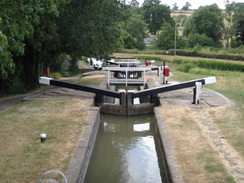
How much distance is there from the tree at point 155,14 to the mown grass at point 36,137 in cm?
6186

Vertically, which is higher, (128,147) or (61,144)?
(61,144)

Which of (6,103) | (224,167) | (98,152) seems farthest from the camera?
(6,103)

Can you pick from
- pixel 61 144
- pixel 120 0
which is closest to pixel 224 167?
pixel 61 144

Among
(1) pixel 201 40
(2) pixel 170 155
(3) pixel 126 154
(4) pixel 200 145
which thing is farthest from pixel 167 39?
(2) pixel 170 155

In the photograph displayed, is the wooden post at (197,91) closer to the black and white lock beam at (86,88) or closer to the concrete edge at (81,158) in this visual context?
the black and white lock beam at (86,88)

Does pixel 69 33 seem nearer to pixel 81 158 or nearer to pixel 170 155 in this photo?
pixel 81 158

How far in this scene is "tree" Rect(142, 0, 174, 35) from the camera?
71812 mm

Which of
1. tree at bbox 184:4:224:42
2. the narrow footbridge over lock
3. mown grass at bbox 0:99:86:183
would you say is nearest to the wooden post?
the narrow footbridge over lock

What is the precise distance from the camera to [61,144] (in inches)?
288

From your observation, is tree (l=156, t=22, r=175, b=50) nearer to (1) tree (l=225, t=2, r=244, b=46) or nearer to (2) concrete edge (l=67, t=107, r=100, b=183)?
(1) tree (l=225, t=2, r=244, b=46)

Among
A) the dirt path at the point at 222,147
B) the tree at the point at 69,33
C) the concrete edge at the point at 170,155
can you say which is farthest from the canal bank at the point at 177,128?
the tree at the point at 69,33

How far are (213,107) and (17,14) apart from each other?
7.09 m

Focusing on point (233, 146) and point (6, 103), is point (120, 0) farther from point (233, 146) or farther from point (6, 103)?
point (233, 146)

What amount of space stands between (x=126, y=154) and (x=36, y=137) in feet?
7.68
